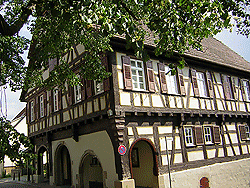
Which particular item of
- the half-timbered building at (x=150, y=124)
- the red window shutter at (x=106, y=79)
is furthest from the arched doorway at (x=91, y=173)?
the red window shutter at (x=106, y=79)

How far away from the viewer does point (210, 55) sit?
53.6 feet

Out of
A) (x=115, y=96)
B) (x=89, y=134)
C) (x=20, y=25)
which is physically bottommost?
(x=89, y=134)

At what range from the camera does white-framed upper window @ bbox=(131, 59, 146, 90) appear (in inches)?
459

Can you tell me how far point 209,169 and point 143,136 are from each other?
4.48 metres

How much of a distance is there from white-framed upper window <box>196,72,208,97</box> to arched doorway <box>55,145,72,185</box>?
8.64m

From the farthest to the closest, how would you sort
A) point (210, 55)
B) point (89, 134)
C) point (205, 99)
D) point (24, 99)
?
point (24, 99) < point (210, 55) < point (205, 99) < point (89, 134)

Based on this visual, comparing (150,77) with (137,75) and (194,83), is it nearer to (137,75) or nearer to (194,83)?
(137,75)

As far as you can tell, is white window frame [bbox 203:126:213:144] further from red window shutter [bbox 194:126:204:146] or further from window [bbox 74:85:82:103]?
window [bbox 74:85:82:103]

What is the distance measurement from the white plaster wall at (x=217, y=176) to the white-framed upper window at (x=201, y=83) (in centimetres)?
383

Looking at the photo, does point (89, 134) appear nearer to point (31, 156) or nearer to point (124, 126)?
point (124, 126)

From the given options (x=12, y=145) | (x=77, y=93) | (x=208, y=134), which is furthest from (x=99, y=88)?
(x=208, y=134)

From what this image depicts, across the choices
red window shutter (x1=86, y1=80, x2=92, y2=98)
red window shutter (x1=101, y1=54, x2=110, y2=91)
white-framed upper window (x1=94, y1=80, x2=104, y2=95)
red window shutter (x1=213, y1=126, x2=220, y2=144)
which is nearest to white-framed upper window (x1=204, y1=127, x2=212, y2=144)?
red window shutter (x1=213, y1=126, x2=220, y2=144)

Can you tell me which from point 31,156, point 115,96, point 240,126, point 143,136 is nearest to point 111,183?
point 143,136

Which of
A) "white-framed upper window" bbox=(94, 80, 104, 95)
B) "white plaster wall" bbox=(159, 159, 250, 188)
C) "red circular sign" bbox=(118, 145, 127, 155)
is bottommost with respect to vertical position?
"white plaster wall" bbox=(159, 159, 250, 188)
